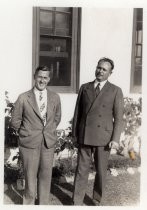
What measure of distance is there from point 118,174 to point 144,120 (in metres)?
0.86

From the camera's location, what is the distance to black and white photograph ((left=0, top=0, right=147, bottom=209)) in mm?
2320

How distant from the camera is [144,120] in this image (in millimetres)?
2430

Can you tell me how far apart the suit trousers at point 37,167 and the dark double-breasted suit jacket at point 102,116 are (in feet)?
0.86

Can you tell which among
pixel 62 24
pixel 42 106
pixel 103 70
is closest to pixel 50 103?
pixel 42 106

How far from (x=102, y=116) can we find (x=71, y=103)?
2.97ft

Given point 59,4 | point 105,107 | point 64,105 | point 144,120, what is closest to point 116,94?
point 105,107

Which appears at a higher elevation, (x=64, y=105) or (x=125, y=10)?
(x=125, y=10)

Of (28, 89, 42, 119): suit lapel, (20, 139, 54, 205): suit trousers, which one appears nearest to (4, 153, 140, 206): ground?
(20, 139, 54, 205): suit trousers

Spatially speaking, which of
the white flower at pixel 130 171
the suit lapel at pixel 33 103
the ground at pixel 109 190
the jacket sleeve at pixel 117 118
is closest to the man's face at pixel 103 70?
the jacket sleeve at pixel 117 118

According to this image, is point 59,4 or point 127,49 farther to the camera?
point 127,49

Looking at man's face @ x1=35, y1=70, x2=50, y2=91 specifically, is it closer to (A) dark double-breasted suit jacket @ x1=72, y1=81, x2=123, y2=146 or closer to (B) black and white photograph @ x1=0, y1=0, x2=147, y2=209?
(B) black and white photograph @ x1=0, y1=0, x2=147, y2=209

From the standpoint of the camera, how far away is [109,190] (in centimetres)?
278
